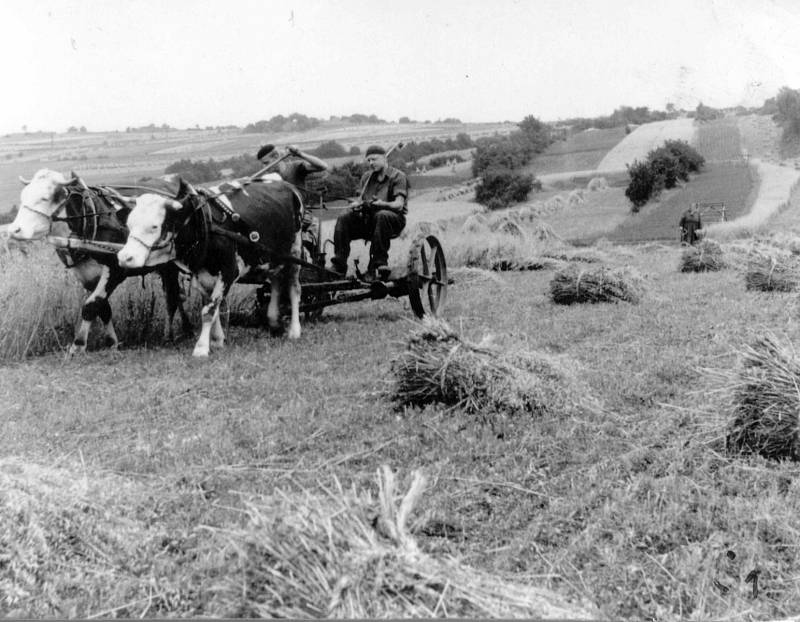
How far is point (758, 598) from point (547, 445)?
1.81 metres

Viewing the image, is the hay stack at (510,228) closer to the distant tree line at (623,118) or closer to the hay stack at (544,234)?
the hay stack at (544,234)

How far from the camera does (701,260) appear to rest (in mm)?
14977

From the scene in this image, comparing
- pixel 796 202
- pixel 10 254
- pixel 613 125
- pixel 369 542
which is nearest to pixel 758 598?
pixel 369 542

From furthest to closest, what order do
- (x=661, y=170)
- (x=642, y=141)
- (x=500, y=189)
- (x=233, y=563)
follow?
1. (x=642, y=141)
2. (x=661, y=170)
3. (x=500, y=189)
4. (x=233, y=563)

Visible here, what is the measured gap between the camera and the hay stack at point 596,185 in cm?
4131

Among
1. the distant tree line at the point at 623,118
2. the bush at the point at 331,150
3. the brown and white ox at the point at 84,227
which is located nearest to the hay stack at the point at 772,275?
the bush at the point at 331,150

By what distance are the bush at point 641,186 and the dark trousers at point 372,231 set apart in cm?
2957

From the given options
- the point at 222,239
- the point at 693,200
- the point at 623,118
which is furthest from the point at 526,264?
the point at 623,118

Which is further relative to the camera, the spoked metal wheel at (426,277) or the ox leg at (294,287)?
the spoked metal wheel at (426,277)

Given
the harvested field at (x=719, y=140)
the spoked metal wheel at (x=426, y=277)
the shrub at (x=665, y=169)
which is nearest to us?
the spoked metal wheel at (x=426, y=277)

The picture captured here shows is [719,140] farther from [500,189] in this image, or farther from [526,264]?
[526,264]

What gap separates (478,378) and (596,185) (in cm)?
3843

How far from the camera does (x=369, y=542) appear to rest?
8.27 feet

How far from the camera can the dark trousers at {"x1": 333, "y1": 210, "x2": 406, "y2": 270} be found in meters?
9.07
